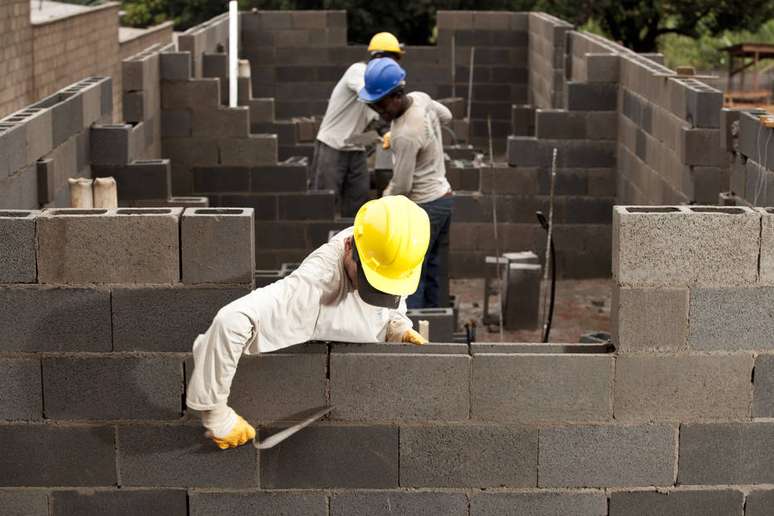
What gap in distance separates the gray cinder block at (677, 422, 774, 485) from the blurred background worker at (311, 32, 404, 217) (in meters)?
7.53

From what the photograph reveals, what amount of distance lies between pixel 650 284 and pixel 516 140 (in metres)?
7.63

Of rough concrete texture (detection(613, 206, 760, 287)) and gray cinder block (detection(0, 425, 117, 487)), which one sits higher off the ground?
rough concrete texture (detection(613, 206, 760, 287))

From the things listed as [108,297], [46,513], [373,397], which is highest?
[108,297]

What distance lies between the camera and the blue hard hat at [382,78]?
10125 mm

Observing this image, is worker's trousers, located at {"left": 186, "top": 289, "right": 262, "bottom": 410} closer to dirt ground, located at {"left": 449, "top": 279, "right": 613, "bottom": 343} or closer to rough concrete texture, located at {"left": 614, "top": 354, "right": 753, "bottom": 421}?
rough concrete texture, located at {"left": 614, "top": 354, "right": 753, "bottom": 421}

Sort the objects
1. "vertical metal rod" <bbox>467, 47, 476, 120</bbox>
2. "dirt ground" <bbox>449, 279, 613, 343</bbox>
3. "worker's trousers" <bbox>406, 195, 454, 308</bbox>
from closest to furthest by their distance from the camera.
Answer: "worker's trousers" <bbox>406, 195, 454, 308</bbox>
"dirt ground" <bbox>449, 279, 613, 343</bbox>
"vertical metal rod" <bbox>467, 47, 476, 120</bbox>

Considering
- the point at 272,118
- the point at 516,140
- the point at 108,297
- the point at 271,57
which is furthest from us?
the point at 271,57

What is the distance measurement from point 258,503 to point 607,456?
1592mm

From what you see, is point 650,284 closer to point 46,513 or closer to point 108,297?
point 108,297

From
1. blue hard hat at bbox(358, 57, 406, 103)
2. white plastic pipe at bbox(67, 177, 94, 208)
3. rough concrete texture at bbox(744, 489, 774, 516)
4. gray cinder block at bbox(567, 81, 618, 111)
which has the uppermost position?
blue hard hat at bbox(358, 57, 406, 103)

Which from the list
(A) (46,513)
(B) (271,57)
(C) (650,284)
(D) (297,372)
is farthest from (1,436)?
(B) (271,57)

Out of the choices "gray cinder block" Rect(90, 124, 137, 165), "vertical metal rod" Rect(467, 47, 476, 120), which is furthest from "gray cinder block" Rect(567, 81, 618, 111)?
"vertical metal rod" Rect(467, 47, 476, 120)

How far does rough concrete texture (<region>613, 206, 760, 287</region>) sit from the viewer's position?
6496mm

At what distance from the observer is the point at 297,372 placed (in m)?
6.58
